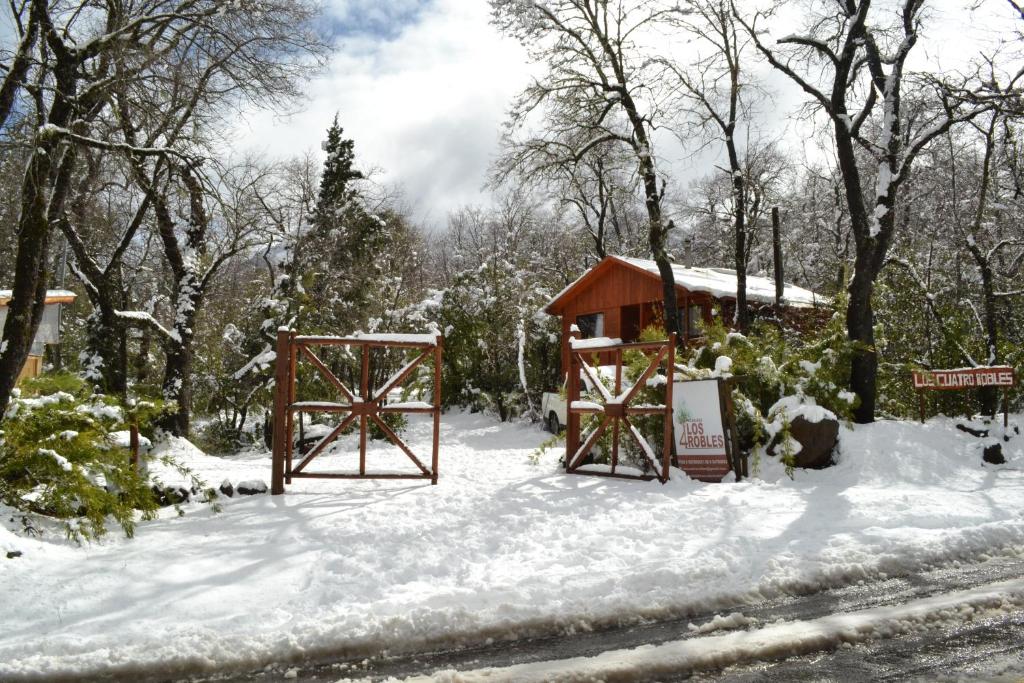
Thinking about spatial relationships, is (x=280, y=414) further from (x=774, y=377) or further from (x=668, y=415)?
(x=774, y=377)

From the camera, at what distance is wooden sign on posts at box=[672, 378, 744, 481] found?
831 centimetres

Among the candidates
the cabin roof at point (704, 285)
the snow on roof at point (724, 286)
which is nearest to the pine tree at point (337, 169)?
the cabin roof at point (704, 285)

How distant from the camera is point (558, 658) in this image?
364 cm

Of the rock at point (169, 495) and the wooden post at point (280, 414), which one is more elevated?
the wooden post at point (280, 414)

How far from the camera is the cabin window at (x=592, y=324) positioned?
25234mm

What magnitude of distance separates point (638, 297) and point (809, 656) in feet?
65.3

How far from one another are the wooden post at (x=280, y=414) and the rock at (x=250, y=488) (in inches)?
4.4

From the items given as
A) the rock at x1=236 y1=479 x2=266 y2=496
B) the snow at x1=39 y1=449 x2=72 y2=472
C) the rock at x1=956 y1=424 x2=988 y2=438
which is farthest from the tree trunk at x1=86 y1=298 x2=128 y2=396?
the rock at x1=956 y1=424 x2=988 y2=438

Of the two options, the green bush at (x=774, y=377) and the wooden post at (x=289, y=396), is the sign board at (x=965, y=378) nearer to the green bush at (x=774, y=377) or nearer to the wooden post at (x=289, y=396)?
the green bush at (x=774, y=377)

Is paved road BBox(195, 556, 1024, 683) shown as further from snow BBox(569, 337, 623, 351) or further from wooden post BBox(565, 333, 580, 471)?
wooden post BBox(565, 333, 580, 471)

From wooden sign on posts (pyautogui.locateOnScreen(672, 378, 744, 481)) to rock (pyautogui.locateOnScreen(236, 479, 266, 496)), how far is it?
4.76m

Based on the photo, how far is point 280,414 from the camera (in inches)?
289

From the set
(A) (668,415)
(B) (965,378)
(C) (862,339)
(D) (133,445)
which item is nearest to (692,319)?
(C) (862,339)

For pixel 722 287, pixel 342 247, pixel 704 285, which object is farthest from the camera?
pixel 342 247
